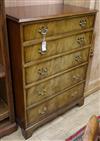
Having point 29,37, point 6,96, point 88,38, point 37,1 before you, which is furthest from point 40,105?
point 37,1

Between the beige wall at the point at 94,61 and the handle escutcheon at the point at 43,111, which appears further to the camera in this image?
Answer: the beige wall at the point at 94,61

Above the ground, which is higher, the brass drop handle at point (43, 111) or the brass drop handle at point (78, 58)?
the brass drop handle at point (78, 58)

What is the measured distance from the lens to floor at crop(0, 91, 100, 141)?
1.61 metres

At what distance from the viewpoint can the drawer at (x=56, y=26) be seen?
120cm

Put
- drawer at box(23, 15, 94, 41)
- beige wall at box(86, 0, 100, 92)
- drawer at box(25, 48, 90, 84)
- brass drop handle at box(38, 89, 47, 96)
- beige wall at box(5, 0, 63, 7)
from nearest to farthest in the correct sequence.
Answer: drawer at box(23, 15, 94, 41)
drawer at box(25, 48, 90, 84)
brass drop handle at box(38, 89, 47, 96)
beige wall at box(5, 0, 63, 7)
beige wall at box(86, 0, 100, 92)

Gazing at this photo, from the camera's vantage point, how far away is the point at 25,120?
1495 mm

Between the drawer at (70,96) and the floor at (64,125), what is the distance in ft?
0.49

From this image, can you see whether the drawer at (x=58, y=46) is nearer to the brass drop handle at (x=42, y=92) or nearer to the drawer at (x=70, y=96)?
the brass drop handle at (x=42, y=92)

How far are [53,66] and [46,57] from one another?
0.13 metres

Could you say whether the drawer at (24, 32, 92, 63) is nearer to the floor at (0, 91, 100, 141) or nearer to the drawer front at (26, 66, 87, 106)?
the drawer front at (26, 66, 87, 106)

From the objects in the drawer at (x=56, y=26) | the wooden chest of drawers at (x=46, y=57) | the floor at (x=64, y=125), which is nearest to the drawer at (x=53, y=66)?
the wooden chest of drawers at (x=46, y=57)

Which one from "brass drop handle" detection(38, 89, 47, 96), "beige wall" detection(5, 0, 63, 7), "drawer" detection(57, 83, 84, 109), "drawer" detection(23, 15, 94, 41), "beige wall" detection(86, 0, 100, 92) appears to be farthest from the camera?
"beige wall" detection(86, 0, 100, 92)

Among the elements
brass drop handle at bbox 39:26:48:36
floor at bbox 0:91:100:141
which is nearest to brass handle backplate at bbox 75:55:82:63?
brass drop handle at bbox 39:26:48:36

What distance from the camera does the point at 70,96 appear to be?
1.81 meters
